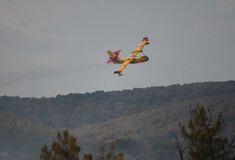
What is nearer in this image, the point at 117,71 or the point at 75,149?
the point at 75,149

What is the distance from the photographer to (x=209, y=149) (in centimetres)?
3619

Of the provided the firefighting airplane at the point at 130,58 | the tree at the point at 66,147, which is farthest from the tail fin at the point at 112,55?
the tree at the point at 66,147

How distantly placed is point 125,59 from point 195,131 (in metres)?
56.0

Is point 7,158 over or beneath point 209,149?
over

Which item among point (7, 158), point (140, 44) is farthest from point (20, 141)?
point (140, 44)

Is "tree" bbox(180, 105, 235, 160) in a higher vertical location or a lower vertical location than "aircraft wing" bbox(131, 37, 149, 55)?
lower

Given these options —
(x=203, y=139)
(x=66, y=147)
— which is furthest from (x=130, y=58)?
(x=203, y=139)

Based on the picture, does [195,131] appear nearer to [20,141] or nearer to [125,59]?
[125,59]

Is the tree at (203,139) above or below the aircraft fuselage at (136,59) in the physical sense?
below

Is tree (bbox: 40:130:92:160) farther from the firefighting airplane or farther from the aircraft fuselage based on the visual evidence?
the aircraft fuselage

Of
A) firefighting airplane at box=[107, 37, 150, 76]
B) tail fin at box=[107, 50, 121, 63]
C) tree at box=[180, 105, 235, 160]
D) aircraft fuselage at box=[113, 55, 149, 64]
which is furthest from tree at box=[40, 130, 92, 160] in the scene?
tail fin at box=[107, 50, 121, 63]

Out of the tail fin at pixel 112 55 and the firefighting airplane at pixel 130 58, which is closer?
the firefighting airplane at pixel 130 58

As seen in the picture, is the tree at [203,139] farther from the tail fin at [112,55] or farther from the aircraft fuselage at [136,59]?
the tail fin at [112,55]

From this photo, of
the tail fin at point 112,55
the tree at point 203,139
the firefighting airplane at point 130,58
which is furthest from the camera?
the tail fin at point 112,55
